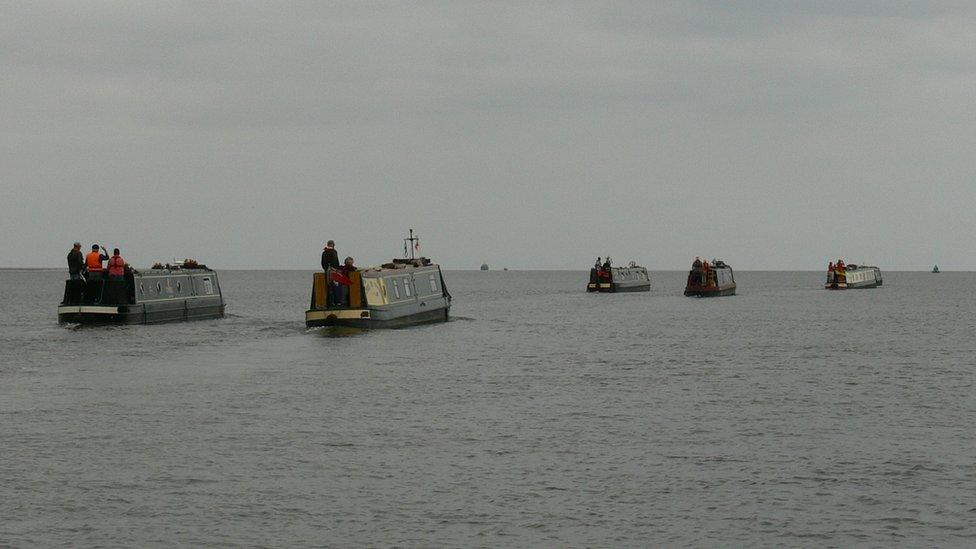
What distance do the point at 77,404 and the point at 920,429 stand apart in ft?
68.0

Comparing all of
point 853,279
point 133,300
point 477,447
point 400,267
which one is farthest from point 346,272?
point 853,279

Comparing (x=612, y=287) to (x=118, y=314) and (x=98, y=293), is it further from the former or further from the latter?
(x=118, y=314)

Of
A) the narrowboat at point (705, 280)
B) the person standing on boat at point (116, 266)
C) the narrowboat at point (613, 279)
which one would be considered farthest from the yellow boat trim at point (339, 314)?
the narrowboat at point (613, 279)

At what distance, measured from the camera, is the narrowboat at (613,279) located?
148m

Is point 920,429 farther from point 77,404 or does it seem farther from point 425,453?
point 77,404

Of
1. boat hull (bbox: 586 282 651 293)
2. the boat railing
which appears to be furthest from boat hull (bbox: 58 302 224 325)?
boat hull (bbox: 586 282 651 293)

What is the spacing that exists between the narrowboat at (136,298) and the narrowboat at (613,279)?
82876 mm

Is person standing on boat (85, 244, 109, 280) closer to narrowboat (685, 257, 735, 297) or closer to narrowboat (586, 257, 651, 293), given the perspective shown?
narrowboat (685, 257, 735, 297)

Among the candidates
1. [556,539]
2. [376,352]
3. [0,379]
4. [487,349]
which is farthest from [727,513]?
[487,349]

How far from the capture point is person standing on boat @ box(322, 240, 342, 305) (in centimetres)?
5675

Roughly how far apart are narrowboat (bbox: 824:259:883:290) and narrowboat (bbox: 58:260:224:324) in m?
114

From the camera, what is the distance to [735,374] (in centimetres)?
4169

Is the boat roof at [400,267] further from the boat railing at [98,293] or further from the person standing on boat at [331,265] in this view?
the boat railing at [98,293]

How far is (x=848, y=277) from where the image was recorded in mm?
165875
